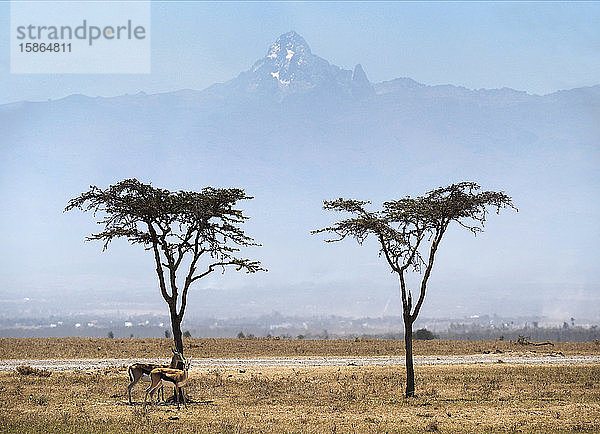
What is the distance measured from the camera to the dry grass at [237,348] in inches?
2247

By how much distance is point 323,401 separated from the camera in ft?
98.3

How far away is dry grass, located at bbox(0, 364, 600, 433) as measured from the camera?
23.8m

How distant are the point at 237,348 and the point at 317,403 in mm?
36116

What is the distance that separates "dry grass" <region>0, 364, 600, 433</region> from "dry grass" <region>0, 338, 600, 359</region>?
670 inches

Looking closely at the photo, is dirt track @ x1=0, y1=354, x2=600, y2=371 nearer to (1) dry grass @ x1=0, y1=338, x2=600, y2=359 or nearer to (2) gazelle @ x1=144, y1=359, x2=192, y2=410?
(1) dry grass @ x1=0, y1=338, x2=600, y2=359

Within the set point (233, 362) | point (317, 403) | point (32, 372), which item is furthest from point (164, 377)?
point (233, 362)

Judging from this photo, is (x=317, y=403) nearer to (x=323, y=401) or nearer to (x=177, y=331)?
(x=323, y=401)

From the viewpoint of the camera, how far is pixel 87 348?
2424 inches

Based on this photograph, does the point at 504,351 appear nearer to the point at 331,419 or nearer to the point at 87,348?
the point at 87,348

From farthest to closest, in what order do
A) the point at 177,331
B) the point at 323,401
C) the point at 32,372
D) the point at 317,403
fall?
the point at 32,372, the point at 177,331, the point at 323,401, the point at 317,403

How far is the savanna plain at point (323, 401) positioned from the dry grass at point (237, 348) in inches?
580

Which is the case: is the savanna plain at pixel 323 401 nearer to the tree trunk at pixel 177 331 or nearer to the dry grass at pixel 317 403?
the dry grass at pixel 317 403

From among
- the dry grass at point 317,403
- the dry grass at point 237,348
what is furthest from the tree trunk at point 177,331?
the dry grass at point 237,348

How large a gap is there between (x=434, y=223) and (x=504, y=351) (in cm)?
3596
